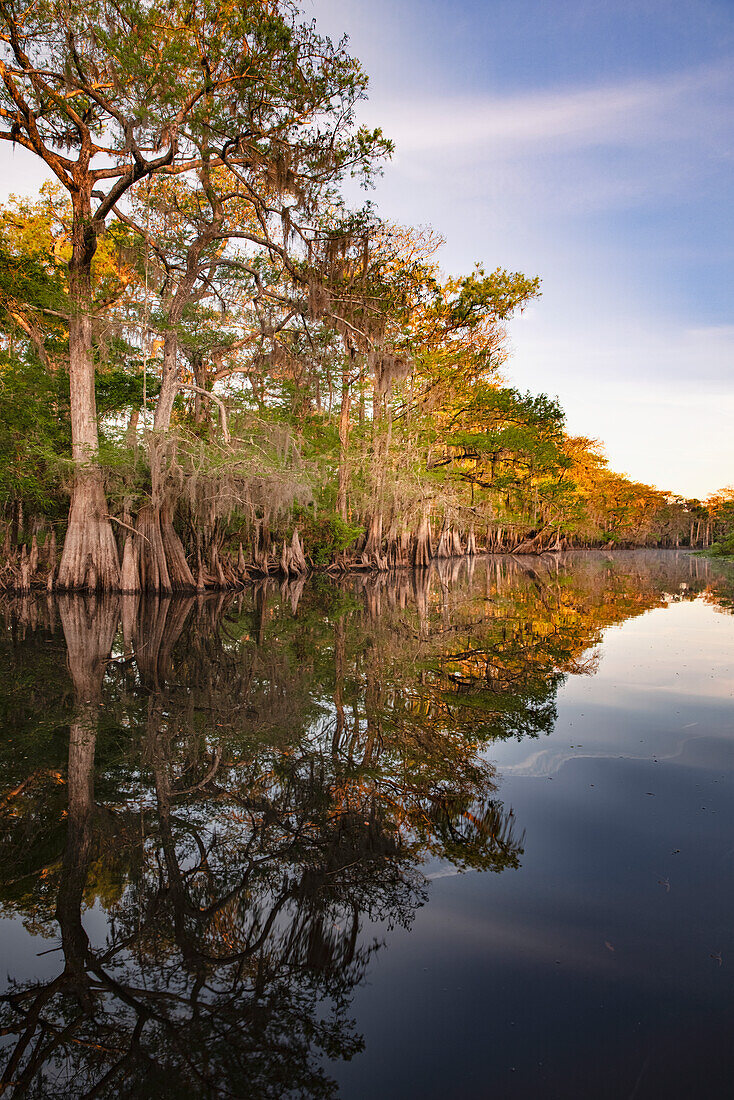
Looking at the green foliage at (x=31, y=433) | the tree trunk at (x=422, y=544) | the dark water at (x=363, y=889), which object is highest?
the green foliage at (x=31, y=433)

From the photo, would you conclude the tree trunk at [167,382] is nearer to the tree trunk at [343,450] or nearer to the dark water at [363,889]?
the tree trunk at [343,450]

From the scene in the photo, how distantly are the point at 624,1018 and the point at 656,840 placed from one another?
1.51 meters

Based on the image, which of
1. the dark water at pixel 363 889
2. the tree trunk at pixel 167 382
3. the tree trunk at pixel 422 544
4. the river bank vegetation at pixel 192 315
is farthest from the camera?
the tree trunk at pixel 422 544

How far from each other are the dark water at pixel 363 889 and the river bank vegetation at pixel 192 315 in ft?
31.6

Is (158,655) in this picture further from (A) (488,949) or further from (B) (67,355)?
(B) (67,355)

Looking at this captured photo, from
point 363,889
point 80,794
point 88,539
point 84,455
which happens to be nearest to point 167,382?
point 84,455

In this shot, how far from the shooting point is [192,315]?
17.8m

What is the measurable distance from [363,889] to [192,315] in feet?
59.2

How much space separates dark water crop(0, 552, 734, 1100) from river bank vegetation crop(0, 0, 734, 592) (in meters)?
9.64

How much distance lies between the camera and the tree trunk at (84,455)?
14273 mm

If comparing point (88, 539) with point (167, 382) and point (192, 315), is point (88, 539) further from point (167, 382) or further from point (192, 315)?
point (192, 315)

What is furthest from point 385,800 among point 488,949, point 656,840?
point 656,840

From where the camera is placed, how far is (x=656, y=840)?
11.0 feet

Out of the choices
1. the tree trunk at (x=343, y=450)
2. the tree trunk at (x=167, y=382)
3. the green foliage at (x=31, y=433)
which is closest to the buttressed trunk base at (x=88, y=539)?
the green foliage at (x=31, y=433)
